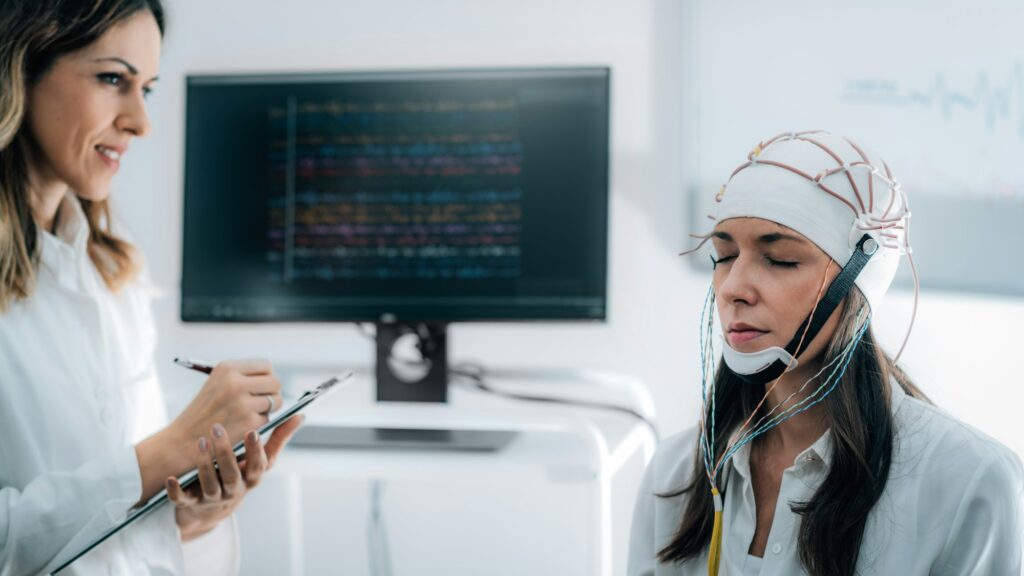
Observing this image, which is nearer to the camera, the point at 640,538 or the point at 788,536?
the point at 788,536

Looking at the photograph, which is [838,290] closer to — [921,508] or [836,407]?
[836,407]

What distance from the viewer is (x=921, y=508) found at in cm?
96

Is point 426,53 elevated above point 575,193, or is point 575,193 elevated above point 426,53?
point 426,53

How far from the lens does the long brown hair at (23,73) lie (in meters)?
1.15

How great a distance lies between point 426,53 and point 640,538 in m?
0.94

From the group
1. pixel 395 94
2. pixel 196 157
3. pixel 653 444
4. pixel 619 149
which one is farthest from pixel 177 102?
pixel 653 444

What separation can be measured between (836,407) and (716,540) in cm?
20

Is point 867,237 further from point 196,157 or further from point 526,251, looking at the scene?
point 196,157

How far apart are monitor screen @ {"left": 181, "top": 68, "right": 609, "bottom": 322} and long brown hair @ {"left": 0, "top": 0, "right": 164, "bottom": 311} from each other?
349 mm

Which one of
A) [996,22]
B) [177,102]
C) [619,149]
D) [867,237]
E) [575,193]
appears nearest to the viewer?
[867,237]

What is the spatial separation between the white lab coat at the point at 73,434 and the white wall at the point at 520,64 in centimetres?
47

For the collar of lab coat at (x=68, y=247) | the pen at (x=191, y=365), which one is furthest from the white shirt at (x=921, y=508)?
the collar of lab coat at (x=68, y=247)

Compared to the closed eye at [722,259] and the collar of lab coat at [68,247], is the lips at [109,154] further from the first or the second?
the closed eye at [722,259]

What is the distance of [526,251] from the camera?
1565 mm
